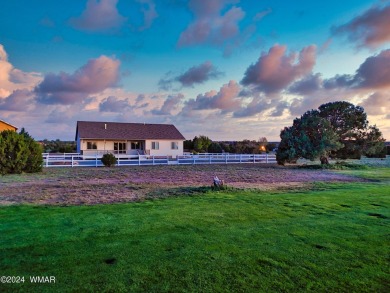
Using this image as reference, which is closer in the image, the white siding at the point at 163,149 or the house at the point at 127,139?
the house at the point at 127,139

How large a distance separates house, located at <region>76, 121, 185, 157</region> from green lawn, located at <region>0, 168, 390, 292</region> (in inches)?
1165

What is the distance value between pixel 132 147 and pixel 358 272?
124 ft

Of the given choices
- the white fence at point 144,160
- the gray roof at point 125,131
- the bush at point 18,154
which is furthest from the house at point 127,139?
the bush at point 18,154

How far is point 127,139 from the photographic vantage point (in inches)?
1506

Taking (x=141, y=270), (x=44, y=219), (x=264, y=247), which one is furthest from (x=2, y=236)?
(x=264, y=247)

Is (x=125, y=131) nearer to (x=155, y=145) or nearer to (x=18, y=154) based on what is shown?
(x=155, y=145)

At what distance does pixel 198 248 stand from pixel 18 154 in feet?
65.4

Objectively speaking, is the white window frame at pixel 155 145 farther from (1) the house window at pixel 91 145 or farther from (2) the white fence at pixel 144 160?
(1) the house window at pixel 91 145

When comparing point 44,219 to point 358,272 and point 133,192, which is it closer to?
point 133,192

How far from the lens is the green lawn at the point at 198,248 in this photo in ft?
11.8

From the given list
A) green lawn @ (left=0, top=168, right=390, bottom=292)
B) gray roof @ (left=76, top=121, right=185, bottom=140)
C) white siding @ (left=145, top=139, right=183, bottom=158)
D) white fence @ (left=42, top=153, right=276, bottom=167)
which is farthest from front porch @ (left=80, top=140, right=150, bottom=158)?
green lawn @ (left=0, top=168, right=390, bottom=292)

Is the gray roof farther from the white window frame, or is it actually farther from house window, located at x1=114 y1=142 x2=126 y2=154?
house window, located at x1=114 y1=142 x2=126 y2=154

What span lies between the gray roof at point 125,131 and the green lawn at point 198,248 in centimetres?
2976

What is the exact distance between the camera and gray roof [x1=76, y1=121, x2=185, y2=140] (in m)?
36.8
